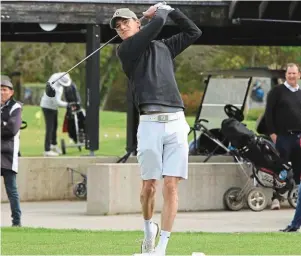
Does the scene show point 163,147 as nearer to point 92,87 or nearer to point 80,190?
point 92,87

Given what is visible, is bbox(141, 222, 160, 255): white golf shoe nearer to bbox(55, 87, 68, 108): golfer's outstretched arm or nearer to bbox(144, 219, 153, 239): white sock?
bbox(144, 219, 153, 239): white sock

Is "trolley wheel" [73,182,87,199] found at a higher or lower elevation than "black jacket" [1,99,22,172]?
lower

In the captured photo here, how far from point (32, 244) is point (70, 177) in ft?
25.5

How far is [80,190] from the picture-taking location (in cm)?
1867

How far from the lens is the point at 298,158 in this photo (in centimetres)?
1565

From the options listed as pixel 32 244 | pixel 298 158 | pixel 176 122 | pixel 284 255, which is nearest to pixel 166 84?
pixel 176 122

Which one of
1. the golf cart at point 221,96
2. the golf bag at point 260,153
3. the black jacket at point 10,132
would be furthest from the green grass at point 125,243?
the golf cart at point 221,96

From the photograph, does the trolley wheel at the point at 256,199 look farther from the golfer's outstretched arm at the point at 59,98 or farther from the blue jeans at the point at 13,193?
the golfer's outstretched arm at the point at 59,98

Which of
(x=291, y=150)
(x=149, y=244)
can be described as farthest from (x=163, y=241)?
(x=291, y=150)

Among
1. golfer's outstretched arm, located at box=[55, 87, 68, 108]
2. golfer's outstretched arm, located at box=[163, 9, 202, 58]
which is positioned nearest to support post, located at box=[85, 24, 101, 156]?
golfer's outstretched arm, located at box=[55, 87, 68, 108]

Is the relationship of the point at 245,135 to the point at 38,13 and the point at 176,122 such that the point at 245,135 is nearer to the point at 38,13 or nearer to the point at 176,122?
the point at 38,13

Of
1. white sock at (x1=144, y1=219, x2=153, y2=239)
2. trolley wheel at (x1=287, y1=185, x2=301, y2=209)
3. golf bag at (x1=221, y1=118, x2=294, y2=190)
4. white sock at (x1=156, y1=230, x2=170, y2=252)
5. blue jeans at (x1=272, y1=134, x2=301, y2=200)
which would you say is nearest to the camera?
white sock at (x1=156, y1=230, x2=170, y2=252)

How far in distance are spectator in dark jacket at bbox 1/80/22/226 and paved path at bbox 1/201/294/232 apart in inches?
27.2

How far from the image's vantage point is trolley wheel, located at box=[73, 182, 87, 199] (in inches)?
734
